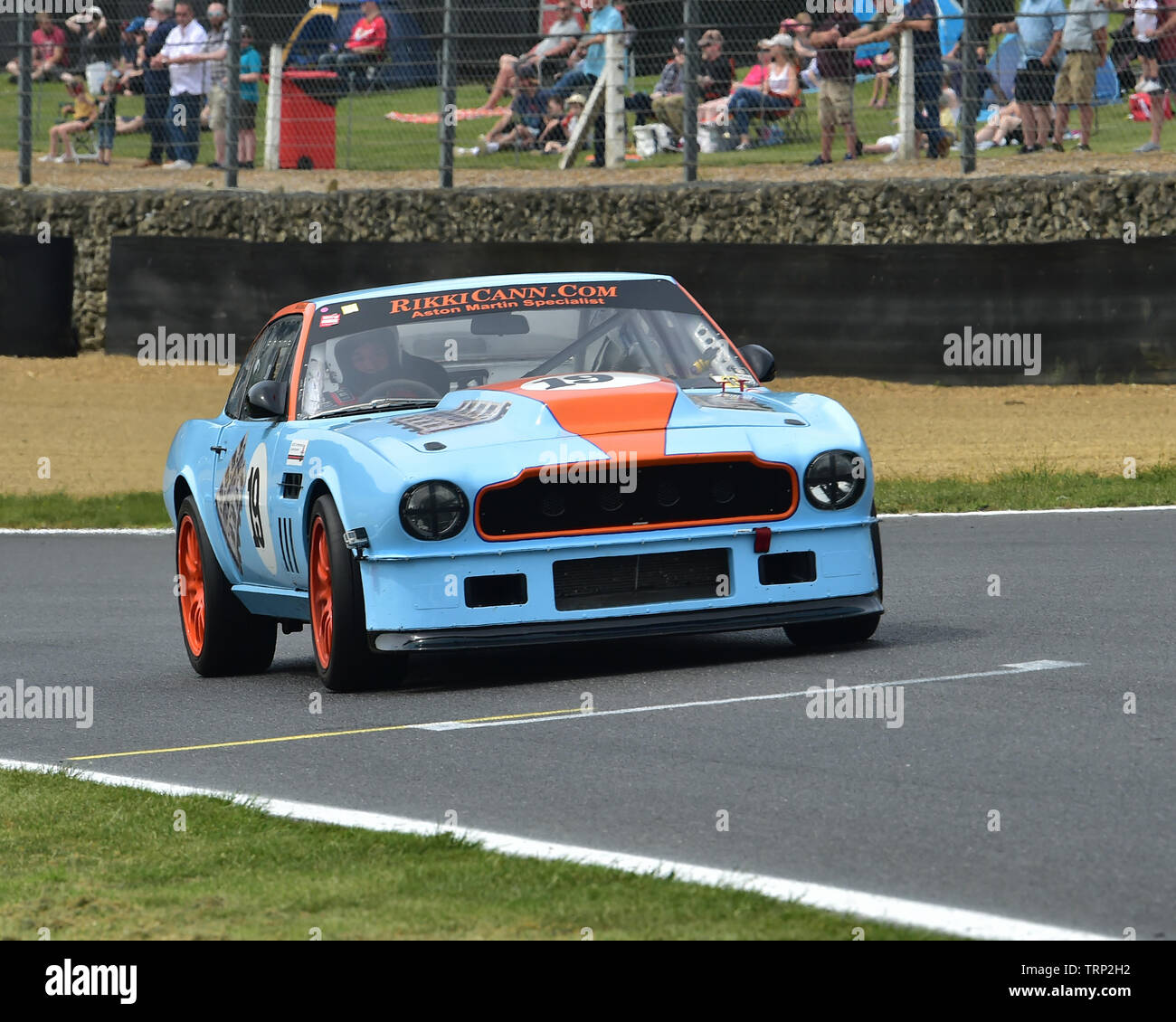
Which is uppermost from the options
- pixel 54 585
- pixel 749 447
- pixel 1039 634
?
pixel 749 447

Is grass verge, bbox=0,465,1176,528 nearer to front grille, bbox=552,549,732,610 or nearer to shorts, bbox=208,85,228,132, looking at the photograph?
front grille, bbox=552,549,732,610

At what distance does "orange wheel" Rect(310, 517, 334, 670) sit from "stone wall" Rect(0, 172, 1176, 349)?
40.2 feet

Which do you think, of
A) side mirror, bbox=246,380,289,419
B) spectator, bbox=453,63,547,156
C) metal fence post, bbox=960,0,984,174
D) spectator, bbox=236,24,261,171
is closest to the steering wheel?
side mirror, bbox=246,380,289,419

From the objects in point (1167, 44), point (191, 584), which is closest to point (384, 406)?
point (191, 584)

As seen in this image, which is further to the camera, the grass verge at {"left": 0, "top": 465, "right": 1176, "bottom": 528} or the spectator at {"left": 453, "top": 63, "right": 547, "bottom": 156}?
the spectator at {"left": 453, "top": 63, "right": 547, "bottom": 156}

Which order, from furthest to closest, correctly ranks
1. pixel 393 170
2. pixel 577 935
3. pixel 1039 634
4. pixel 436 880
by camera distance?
pixel 393 170 → pixel 1039 634 → pixel 436 880 → pixel 577 935

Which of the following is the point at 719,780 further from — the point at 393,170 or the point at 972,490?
the point at 393,170

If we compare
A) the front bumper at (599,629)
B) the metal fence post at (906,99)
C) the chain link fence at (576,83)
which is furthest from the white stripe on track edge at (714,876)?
the metal fence post at (906,99)

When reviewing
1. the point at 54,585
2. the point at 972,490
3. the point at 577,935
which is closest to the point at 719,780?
the point at 577,935

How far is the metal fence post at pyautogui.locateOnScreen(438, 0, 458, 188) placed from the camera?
73.8ft
